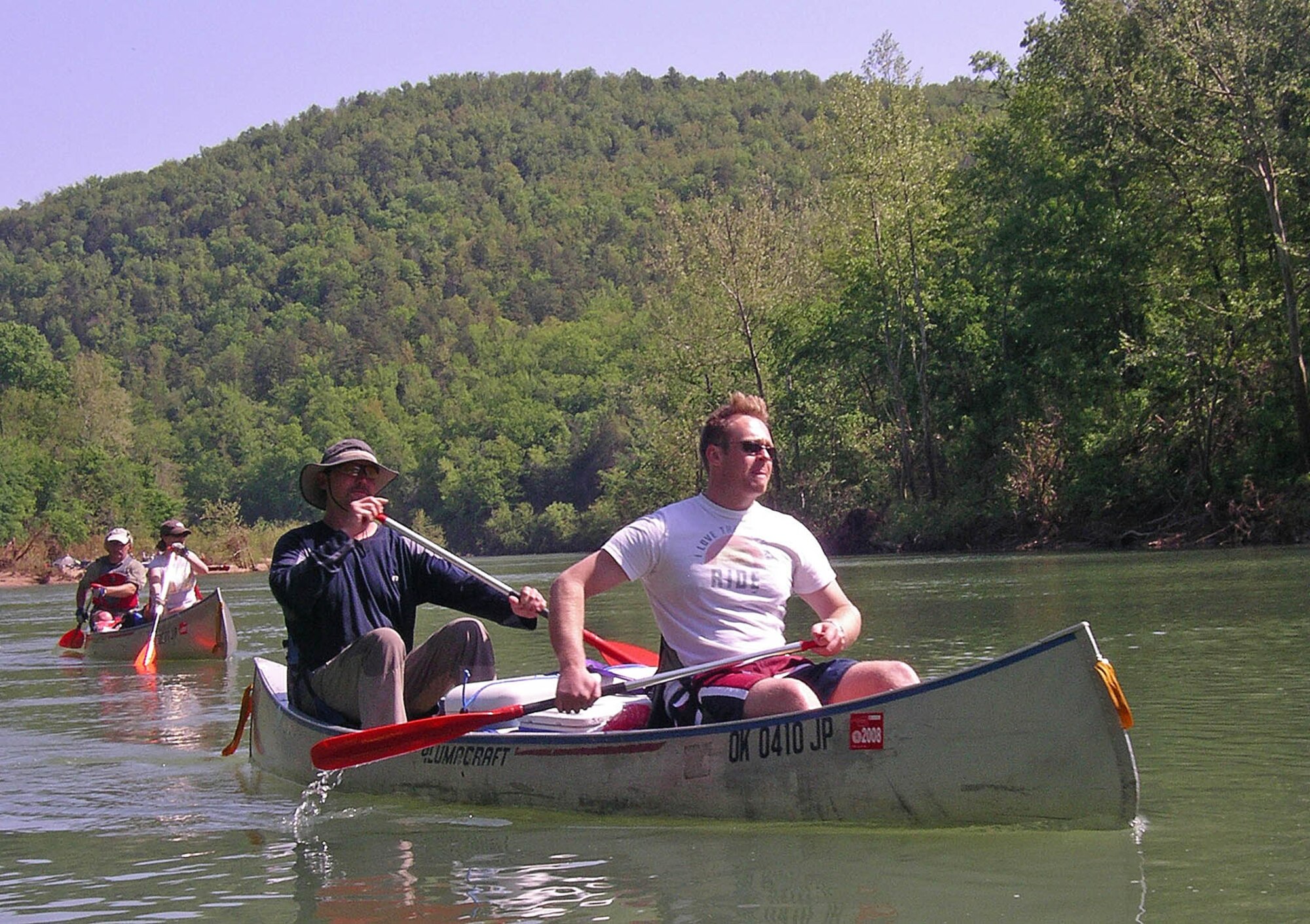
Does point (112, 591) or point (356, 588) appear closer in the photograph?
point (356, 588)

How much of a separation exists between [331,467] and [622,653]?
1817mm

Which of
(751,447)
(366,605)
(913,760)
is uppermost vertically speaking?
(751,447)

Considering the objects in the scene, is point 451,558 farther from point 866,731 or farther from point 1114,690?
point 1114,690

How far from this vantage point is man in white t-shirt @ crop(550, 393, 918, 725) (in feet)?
18.0

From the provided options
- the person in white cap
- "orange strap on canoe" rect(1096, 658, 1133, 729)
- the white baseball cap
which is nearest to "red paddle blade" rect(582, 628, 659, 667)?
"orange strap on canoe" rect(1096, 658, 1133, 729)

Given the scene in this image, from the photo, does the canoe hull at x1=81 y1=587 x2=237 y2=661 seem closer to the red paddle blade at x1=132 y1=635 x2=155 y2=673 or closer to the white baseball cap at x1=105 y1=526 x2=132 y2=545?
the red paddle blade at x1=132 y1=635 x2=155 y2=673

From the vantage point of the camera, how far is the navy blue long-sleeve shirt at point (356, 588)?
6.54m

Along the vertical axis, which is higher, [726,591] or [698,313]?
[698,313]

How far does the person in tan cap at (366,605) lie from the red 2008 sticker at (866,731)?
72.4 inches

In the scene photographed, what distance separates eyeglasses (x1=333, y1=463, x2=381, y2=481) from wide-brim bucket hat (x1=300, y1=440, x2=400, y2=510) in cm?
2

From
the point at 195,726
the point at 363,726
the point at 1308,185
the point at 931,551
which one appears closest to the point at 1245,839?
the point at 363,726

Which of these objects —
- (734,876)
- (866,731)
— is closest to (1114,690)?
(866,731)

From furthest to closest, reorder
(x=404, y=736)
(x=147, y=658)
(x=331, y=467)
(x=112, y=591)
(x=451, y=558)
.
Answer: (x=112, y=591), (x=147, y=658), (x=451, y=558), (x=331, y=467), (x=404, y=736)

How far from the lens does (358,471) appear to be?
6660mm
